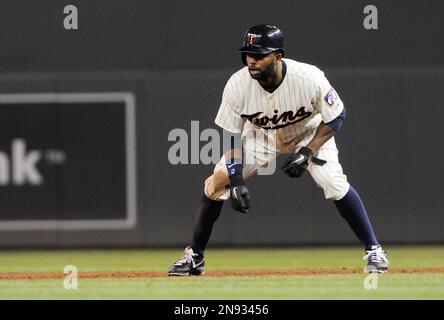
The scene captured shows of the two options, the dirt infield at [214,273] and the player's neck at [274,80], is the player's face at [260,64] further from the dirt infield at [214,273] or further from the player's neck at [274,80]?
the dirt infield at [214,273]

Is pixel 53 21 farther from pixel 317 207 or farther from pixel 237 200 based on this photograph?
pixel 237 200

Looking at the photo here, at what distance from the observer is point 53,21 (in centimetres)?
1033

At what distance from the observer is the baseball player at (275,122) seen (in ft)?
24.2

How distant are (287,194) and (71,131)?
5.99ft

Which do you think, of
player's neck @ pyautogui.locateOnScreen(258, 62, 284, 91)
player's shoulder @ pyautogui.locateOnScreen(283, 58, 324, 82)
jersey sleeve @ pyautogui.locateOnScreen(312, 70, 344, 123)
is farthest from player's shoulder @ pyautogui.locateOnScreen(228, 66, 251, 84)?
jersey sleeve @ pyautogui.locateOnScreen(312, 70, 344, 123)

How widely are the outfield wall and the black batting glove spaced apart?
282 cm

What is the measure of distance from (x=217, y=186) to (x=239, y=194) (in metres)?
0.23

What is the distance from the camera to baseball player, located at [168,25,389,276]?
24.2 ft

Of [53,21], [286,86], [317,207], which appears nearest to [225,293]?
[286,86]

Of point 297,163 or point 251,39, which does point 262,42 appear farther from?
point 297,163

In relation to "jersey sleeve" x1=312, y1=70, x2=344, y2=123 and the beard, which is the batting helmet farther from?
"jersey sleeve" x1=312, y1=70, x2=344, y2=123

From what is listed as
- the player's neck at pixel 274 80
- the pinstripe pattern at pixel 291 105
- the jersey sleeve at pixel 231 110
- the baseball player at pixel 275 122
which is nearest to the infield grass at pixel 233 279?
the baseball player at pixel 275 122

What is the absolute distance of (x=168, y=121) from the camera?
10.3m

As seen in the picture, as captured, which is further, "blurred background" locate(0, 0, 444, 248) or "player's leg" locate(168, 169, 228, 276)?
"blurred background" locate(0, 0, 444, 248)
